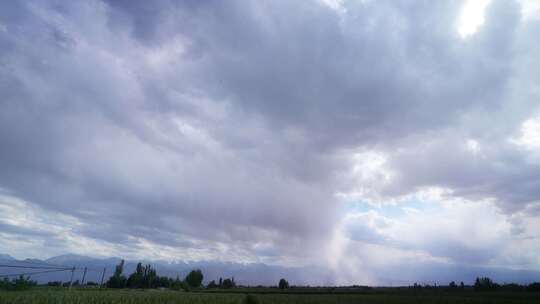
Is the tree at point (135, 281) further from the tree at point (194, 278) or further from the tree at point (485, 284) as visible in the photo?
the tree at point (485, 284)

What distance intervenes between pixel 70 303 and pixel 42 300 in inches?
115

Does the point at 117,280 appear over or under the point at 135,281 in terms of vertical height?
over

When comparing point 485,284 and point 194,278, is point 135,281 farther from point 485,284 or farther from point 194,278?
point 485,284

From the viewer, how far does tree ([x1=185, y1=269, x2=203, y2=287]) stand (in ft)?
612

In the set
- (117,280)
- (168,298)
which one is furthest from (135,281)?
(168,298)

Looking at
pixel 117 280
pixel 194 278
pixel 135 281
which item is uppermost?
pixel 194 278

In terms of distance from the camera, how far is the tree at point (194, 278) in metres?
186

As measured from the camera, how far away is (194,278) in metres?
189

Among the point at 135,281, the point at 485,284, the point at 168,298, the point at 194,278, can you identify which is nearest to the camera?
the point at 168,298

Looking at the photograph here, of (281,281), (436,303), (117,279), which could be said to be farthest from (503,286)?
(117,279)

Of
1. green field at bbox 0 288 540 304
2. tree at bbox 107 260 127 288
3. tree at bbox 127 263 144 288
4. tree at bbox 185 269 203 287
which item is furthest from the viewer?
tree at bbox 185 269 203 287

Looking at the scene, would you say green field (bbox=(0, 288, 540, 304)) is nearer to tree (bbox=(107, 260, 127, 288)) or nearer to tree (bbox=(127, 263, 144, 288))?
tree (bbox=(107, 260, 127, 288))

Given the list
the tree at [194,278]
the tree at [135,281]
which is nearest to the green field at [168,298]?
the tree at [135,281]

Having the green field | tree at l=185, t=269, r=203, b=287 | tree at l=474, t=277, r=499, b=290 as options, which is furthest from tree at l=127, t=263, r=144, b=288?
tree at l=474, t=277, r=499, b=290
